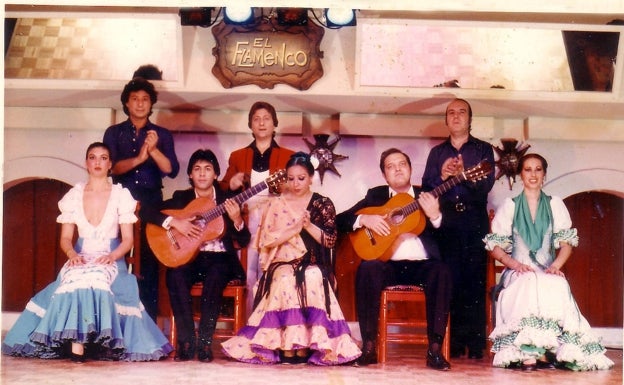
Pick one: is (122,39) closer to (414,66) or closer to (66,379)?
(414,66)

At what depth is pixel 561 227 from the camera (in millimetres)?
6328

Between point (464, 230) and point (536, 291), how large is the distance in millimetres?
925

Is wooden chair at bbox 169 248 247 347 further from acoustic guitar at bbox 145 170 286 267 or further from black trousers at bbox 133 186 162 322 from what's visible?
black trousers at bbox 133 186 162 322

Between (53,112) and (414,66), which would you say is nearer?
(414,66)

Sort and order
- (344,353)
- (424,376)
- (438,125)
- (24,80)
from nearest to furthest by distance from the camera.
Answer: (424,376)
(344,353)
(24,80)
(438,125)

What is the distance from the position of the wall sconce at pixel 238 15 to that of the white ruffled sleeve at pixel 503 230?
7.94 feet

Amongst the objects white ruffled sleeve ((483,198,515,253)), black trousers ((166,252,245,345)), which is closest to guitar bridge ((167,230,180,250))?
black trousers ((166,252,245,345))

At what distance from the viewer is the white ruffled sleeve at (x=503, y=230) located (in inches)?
250

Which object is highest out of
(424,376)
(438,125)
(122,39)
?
(122,39)

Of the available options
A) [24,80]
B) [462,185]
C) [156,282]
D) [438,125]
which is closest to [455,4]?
[462,185]

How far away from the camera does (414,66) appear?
23.9 ft

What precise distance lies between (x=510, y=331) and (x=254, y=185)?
7.02ft

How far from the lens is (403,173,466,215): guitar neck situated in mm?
6105

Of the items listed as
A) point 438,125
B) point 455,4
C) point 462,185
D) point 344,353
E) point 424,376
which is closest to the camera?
point 455,4
